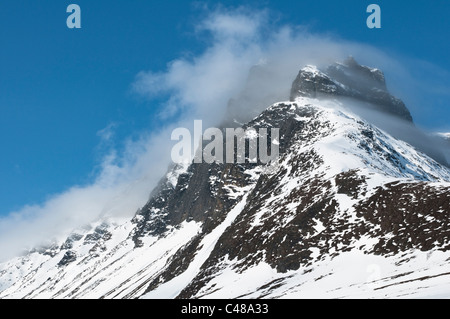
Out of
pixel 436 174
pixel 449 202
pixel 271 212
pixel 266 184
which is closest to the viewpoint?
pixel 449 202

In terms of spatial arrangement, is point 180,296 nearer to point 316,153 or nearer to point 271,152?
point 316,153

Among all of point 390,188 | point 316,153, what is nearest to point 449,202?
point 390,188

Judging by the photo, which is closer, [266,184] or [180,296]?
[180,296]

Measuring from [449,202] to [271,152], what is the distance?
406 feet

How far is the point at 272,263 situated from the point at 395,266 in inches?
1089

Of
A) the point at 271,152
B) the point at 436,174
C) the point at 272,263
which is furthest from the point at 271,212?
the point at 436,174

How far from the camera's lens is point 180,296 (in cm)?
9456

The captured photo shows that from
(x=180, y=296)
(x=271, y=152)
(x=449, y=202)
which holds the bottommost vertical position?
(x=180, y=296)

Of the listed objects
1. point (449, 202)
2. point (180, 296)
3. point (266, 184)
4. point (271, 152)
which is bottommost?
point (180, 296)

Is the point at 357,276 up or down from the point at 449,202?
down

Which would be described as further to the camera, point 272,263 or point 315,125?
point 315,125
